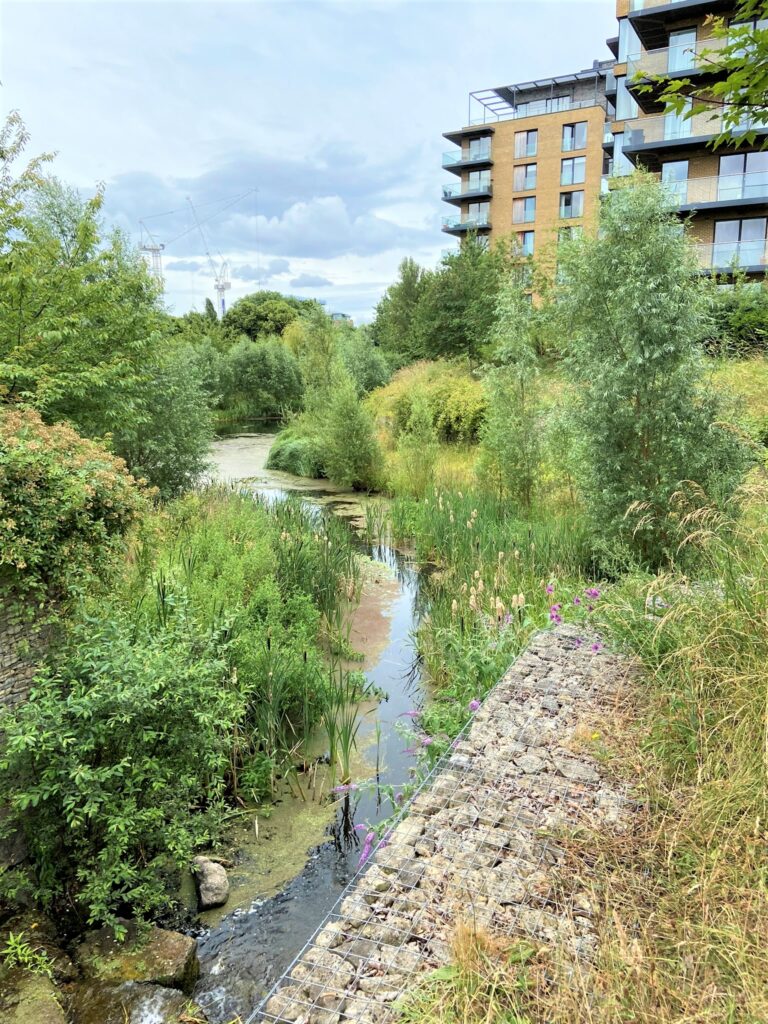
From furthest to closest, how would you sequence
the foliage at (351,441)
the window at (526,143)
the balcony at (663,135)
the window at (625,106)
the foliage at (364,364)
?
1. the window at (526,143)
2. the foliage at (364,364)
3. the window at (625,106)
4. the balcony at (663,135)
5. the foliage at (351,441)

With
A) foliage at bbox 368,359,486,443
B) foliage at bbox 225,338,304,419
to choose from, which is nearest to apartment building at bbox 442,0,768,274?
foliage at bbox 368,359,486,443

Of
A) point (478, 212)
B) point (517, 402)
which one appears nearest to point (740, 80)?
point (517, 402)

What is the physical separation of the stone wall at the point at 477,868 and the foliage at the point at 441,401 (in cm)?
1085

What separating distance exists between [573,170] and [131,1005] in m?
37.0

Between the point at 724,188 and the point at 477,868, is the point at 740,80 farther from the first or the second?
the point at 724,188

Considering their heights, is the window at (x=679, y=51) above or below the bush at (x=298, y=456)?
above

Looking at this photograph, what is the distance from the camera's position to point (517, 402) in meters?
10.5

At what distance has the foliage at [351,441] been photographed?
52.2 ft

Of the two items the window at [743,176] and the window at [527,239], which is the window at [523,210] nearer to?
the window at [527,239]

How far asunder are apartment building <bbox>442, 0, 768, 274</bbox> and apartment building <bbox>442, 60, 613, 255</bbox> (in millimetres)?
53

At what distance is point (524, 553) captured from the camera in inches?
303

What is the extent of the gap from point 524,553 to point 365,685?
2.50 m

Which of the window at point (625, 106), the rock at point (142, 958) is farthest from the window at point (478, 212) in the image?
the rock at point (142, 958)

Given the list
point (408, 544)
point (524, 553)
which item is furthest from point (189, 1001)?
point (408, 544)
